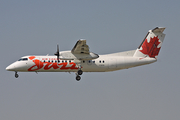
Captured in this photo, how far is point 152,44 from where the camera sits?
2716 cm

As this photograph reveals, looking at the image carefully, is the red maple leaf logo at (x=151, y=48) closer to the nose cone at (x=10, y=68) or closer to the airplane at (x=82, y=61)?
the airplane at (x=82, y=61)

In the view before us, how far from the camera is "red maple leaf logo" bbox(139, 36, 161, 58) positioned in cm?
2695

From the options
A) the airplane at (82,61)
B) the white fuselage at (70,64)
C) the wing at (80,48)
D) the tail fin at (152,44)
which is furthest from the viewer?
the tail fin at (152,44)

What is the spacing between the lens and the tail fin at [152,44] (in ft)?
88.3

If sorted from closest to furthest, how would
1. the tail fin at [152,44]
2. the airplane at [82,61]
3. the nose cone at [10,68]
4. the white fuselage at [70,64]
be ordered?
1. the airplane at [82,61]
2. the white fuselage at [70,64]
3. the nose cone at [10,68]
4. the tail fin at [152,44]

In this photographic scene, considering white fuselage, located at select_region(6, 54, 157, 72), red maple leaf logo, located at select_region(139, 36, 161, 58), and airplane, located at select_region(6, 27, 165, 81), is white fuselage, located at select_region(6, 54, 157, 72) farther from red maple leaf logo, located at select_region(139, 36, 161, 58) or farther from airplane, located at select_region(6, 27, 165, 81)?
red maple leaf logo, located at select_region(139, 36, 161, 58)

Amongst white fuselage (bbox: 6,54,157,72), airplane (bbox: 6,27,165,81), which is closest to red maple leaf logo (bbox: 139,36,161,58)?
airplane (bbox: 6,27,165,81)

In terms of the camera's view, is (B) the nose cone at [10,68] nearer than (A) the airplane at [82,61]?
Result: No

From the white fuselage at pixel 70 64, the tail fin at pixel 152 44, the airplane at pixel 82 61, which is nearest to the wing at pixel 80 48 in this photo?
the airplane at pixel 82 61

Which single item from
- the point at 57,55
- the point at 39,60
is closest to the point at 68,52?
the point at 57,55

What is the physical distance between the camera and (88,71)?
85.7 feet

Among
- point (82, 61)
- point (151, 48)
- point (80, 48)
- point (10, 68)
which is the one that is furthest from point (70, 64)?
point (151, 48)

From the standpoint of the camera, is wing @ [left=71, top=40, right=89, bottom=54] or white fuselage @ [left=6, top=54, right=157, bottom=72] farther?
white fuselage @ [left=6, top=54, right=157, bottom=72]

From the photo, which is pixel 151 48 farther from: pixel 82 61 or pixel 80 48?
pixel 80 48
